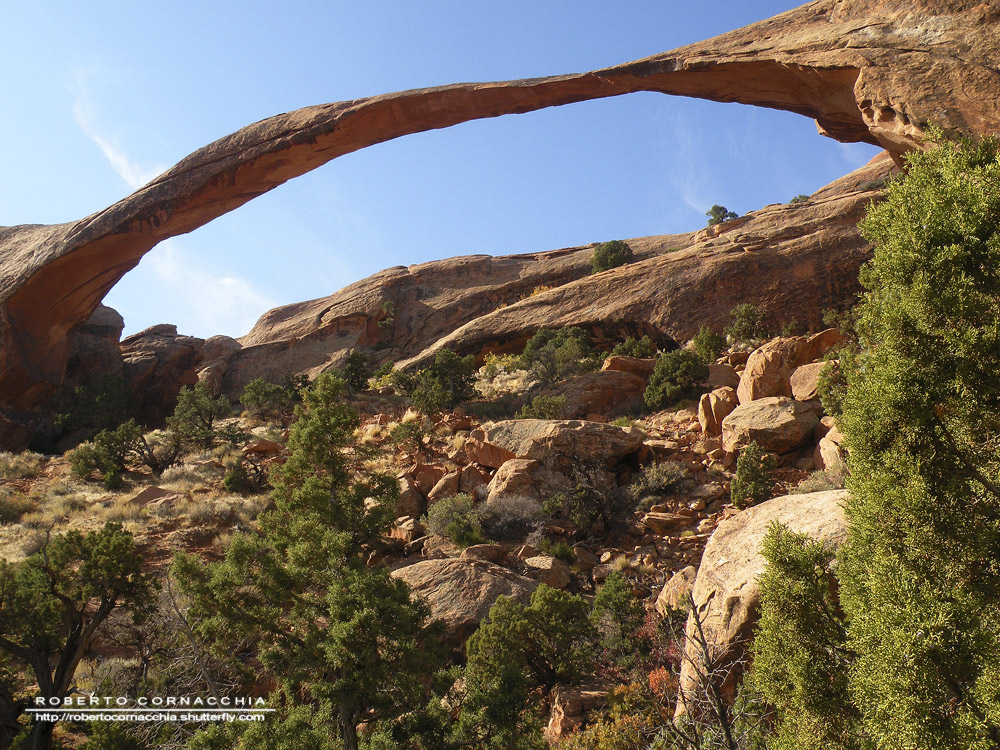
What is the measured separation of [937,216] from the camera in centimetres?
536

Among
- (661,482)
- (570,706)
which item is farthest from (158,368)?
(570,706)

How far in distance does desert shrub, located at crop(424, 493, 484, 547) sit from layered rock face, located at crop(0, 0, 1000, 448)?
39.3 ft

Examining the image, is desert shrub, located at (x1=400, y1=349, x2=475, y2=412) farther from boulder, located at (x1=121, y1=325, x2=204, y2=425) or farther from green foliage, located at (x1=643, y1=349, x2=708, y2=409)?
boulder, located at (x1=121, y1=325, x2=204, y2=425)

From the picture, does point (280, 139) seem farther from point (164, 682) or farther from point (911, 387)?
point (911, 387)

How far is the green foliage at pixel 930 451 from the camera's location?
447 cm

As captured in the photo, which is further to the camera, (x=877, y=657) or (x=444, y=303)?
(x=444, y=303)

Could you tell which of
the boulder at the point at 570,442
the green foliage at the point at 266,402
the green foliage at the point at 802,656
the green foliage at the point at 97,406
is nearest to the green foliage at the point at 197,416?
the green foliage at the point at 266,402

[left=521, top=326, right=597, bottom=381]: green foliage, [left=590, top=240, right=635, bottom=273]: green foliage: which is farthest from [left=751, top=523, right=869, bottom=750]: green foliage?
[left=590, top=240, right=635, bottom=273]: green foliage

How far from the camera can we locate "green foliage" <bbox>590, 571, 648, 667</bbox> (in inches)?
383

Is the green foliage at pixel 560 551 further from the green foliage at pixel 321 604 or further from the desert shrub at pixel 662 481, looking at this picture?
the green foliage at pixel 321 604

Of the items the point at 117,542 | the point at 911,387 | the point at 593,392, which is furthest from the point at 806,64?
the point at 117,542

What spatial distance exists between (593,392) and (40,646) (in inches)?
614

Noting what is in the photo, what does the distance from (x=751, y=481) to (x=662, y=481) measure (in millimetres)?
2115

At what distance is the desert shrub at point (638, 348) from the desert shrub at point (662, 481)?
29.4ft
